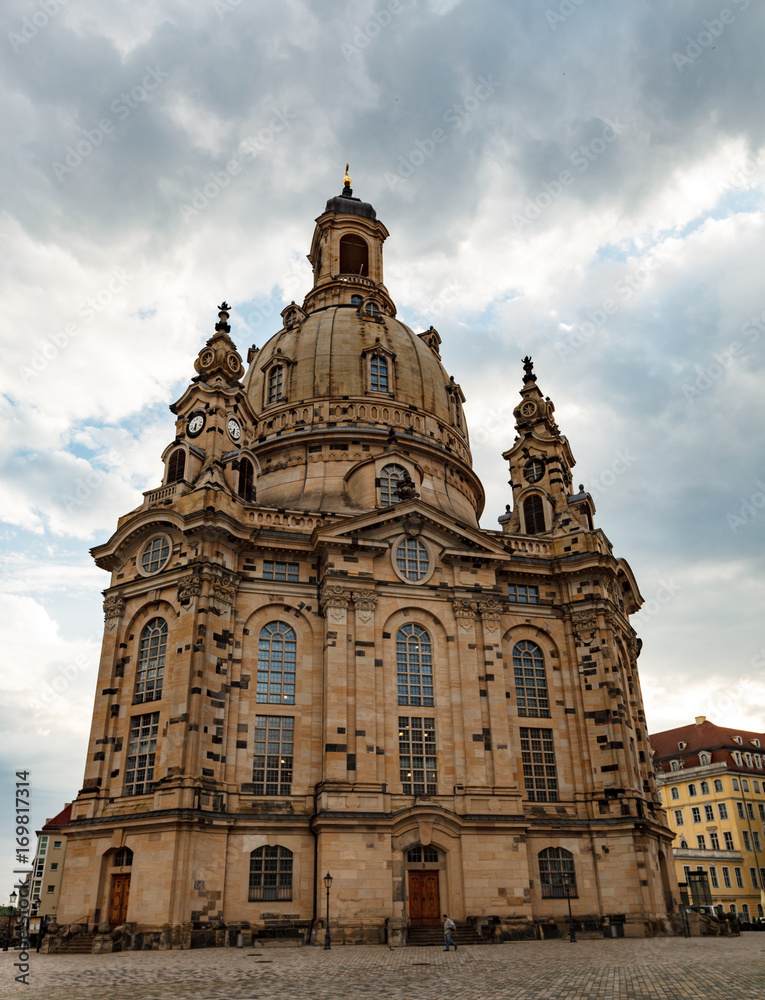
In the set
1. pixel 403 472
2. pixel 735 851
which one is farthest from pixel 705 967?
pixel 735 851

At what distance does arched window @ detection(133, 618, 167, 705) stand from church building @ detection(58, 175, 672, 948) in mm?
128

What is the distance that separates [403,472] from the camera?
2009 inches

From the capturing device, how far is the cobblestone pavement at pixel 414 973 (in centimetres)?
1988

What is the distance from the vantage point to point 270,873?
125 feet

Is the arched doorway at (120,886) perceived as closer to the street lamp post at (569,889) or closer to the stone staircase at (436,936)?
the stone staircase at (436,936)

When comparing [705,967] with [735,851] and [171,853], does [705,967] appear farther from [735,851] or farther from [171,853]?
[735,851]

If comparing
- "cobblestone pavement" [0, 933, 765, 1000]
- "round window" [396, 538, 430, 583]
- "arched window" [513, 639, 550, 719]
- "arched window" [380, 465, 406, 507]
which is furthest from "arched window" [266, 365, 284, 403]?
"cobblestone pavement" [0, 933, 765, 1000]

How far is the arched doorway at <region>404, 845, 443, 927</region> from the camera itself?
125 ft

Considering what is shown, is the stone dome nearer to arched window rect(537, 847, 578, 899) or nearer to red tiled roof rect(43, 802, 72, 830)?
arched window rect(537, 847, 578, 899)

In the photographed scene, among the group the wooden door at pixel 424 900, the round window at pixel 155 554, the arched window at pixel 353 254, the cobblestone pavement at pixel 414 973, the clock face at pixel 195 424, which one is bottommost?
the cobblestone pavement at pixel 414 973

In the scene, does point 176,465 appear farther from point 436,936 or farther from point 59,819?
point 59,819

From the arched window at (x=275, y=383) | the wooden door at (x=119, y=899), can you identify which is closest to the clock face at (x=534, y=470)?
the arched window at (x=275, y=383)

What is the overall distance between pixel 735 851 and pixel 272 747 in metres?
53.4

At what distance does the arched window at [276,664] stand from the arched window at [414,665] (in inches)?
223
